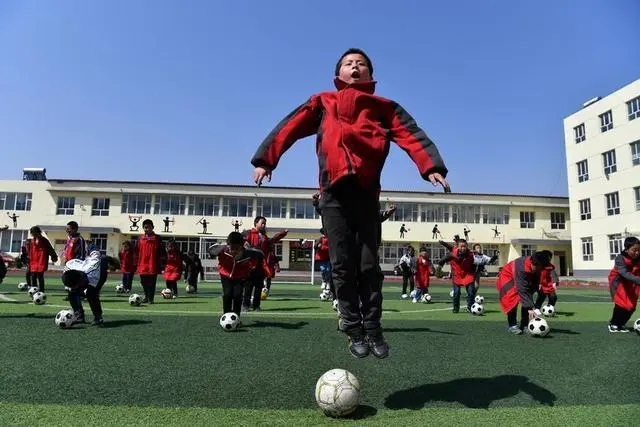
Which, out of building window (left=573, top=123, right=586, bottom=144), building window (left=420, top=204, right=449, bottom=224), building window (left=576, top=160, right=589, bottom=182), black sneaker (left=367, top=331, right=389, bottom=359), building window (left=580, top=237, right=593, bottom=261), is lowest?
black sneaker (left=367, top=331, right=389, bottom=359)

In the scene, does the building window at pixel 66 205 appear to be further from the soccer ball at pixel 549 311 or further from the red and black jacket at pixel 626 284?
the red and black jacket at pixel 626 284

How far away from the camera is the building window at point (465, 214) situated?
57.6 meters

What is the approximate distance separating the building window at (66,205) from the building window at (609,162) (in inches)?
2184

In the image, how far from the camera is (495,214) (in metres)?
58.2

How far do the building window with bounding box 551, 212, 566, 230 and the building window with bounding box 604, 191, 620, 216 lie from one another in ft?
56.8

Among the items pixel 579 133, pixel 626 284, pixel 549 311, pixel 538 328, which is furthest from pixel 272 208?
pixel 538 328

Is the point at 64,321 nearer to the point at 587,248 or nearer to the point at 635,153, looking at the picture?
the point at 635,153

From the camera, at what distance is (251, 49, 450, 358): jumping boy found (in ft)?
13.0

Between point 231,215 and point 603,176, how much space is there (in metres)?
37.9

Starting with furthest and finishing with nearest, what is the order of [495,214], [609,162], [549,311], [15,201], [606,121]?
1. [495,214]
2. [15,201]
3. [606,121]
4. [609,162]
5. [549,311]

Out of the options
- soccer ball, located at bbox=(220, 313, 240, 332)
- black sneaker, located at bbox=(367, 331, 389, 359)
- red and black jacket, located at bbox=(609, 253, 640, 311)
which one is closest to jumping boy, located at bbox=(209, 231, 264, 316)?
soccer ball, located at bbox=(220, 313, 240, 332)

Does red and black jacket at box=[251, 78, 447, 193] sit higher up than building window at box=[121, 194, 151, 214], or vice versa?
building window at box=[121, 194, 151, 214]

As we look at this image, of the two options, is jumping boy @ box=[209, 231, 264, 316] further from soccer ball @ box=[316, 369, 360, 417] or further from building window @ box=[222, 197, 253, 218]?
building window @ box=[222, 197, 253, 218]

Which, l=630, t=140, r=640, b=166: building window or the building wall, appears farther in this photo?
the building wall
